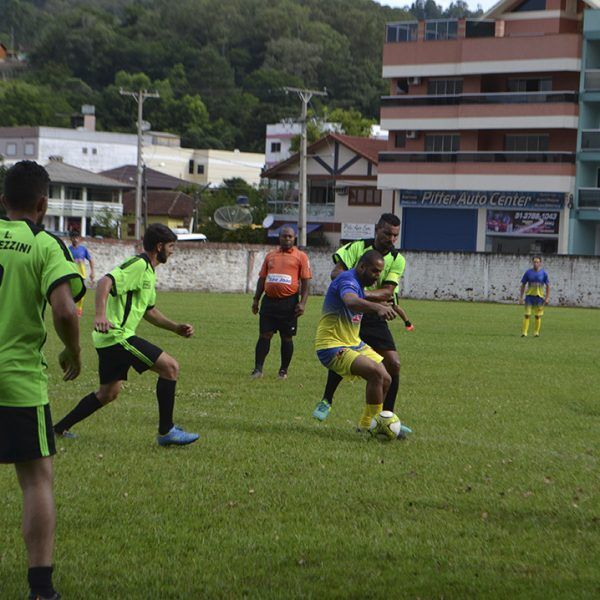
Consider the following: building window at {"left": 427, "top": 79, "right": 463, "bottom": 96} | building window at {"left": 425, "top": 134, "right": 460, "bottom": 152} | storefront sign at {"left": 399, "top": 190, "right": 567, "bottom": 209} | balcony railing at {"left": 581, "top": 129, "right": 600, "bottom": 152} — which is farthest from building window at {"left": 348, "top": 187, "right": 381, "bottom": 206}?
balcony railing at {"left": 581, "top": 129, "right": 600, "bottom": 152}

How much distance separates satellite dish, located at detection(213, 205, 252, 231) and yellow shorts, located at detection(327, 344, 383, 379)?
63665mm

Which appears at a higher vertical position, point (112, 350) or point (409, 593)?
point (112, 350)

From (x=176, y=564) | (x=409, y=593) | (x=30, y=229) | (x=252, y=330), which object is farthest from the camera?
(x=252, y=330)

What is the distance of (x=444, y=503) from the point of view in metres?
8.05

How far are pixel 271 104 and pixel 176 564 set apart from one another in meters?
145

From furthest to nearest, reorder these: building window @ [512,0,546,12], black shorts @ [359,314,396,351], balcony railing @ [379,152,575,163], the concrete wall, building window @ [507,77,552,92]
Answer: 1. building window @ [512,0,546,12]
2. building window @ [507,77,552,92]
3. balcony railing @ [379,152,575,163]
4. the concrete wall
5. black shorts @ [359,314,396,351]

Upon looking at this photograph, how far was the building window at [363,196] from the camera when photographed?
80.7 meters

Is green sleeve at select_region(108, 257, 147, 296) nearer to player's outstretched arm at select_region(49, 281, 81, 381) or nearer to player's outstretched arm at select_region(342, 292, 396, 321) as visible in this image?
player's outstretched arm at select_region(342, 292, 396, 321)

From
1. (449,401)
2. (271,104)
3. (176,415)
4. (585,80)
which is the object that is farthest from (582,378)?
(271,104)

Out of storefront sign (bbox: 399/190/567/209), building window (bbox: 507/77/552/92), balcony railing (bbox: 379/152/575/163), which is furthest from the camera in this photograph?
building window (bbox: 507/77/552/92)

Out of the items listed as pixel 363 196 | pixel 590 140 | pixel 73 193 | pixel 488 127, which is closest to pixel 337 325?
pixel 590 140

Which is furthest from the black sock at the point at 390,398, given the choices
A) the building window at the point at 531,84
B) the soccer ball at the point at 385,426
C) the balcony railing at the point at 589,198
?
the building window at the point at 531,84

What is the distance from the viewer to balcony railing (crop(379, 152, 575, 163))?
63469 millimetres

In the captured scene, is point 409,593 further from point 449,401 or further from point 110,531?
point 449,401
